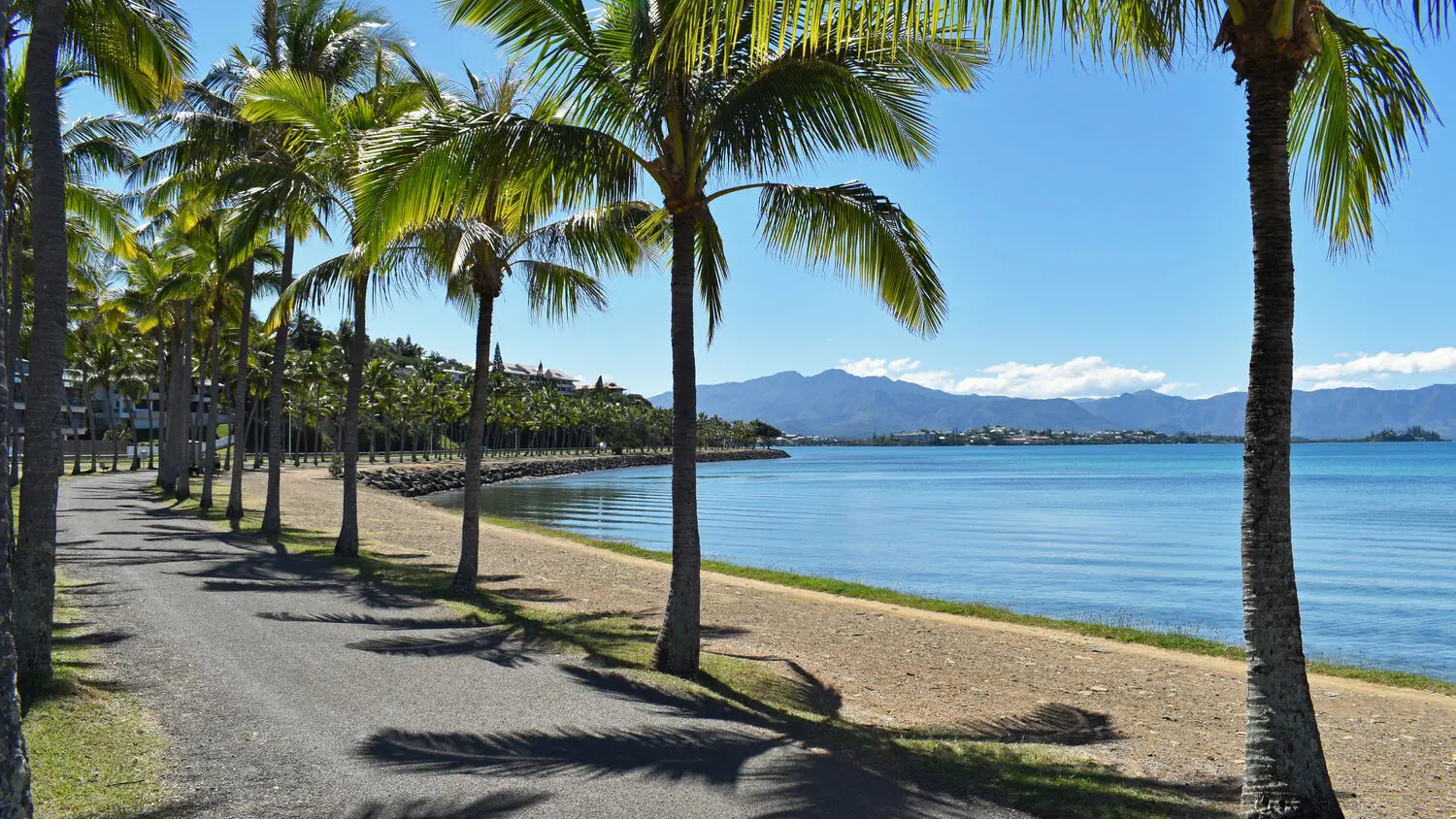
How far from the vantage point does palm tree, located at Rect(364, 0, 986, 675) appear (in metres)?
8.13

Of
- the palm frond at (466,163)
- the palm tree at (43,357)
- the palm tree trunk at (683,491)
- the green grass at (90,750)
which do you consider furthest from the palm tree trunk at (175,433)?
the palm tree trunk at (683,491)

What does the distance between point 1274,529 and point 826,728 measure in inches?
155

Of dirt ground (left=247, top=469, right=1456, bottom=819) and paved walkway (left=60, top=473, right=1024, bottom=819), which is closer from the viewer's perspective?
paved walkway (left=60, top=473, right=1024, bottom=819)

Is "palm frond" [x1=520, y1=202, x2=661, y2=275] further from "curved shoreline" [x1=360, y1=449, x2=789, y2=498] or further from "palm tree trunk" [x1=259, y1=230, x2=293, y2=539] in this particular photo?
"curved shoreline" [x1=360, y1=449, x2=789, y2=498]

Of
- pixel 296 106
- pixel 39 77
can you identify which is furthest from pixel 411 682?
pixel 296 106

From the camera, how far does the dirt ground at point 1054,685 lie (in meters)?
7.56

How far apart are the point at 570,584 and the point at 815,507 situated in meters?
35.6

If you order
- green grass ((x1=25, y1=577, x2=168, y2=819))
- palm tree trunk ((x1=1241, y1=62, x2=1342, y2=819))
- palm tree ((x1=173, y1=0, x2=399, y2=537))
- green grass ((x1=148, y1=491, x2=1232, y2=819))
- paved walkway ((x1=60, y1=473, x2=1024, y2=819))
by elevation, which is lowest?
green grass ((x1=148, y1=491, x2=1232, y2=819))

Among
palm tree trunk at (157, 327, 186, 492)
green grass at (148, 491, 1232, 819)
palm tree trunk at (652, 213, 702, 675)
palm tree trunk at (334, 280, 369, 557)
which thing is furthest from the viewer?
palm tree trunk at (157, 327, 186, 492)

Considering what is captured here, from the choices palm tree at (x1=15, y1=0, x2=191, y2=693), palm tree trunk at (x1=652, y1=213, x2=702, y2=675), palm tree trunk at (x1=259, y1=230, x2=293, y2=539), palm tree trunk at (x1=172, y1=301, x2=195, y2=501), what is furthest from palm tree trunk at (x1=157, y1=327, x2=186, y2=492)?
palm tree trunk at (x1=652, y1=213, x2=702, y2=675)

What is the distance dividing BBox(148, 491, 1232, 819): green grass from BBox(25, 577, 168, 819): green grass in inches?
143

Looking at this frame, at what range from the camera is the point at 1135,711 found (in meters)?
9.72

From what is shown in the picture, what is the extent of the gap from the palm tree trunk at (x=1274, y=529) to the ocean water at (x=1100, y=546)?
11.0 m

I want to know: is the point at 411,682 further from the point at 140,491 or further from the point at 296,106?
the point at 140,491
